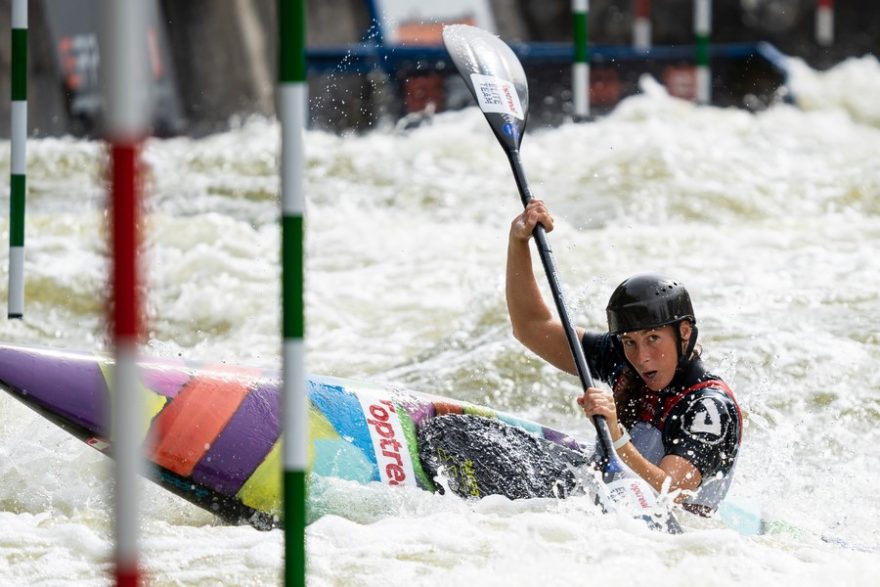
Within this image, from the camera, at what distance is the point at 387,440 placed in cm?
360

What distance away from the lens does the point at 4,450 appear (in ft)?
13.1

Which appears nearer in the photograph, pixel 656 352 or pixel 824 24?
pixel 656 352

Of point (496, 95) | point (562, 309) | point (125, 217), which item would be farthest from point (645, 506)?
point (125, 217)

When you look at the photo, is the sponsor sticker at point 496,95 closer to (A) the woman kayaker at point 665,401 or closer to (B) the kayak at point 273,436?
(A) the woman kayaker at point 665,401

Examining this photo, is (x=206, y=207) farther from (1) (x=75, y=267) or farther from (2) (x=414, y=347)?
(2) (x=414, y=347)

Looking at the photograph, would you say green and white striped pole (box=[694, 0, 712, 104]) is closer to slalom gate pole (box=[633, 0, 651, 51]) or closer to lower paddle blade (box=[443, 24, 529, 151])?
slalom gate pole (box=[633, 0, 651, 51])

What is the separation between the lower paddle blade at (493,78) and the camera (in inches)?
161

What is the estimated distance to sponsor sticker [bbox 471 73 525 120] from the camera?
4137 millimetres

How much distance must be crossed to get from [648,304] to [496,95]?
42.0 inches

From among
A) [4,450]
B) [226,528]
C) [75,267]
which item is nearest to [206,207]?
[75,267]

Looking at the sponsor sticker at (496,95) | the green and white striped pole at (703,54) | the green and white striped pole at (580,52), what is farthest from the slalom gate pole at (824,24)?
the sponsor sticker at (496,95)

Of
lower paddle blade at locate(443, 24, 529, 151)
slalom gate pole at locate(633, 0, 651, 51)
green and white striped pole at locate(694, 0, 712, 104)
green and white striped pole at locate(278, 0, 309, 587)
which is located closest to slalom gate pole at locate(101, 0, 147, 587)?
green and white striped pole at locate(278, 0, 309, 587)

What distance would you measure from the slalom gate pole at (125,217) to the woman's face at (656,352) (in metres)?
1.87

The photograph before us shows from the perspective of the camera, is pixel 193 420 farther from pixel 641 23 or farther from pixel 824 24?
pixel 824 24
